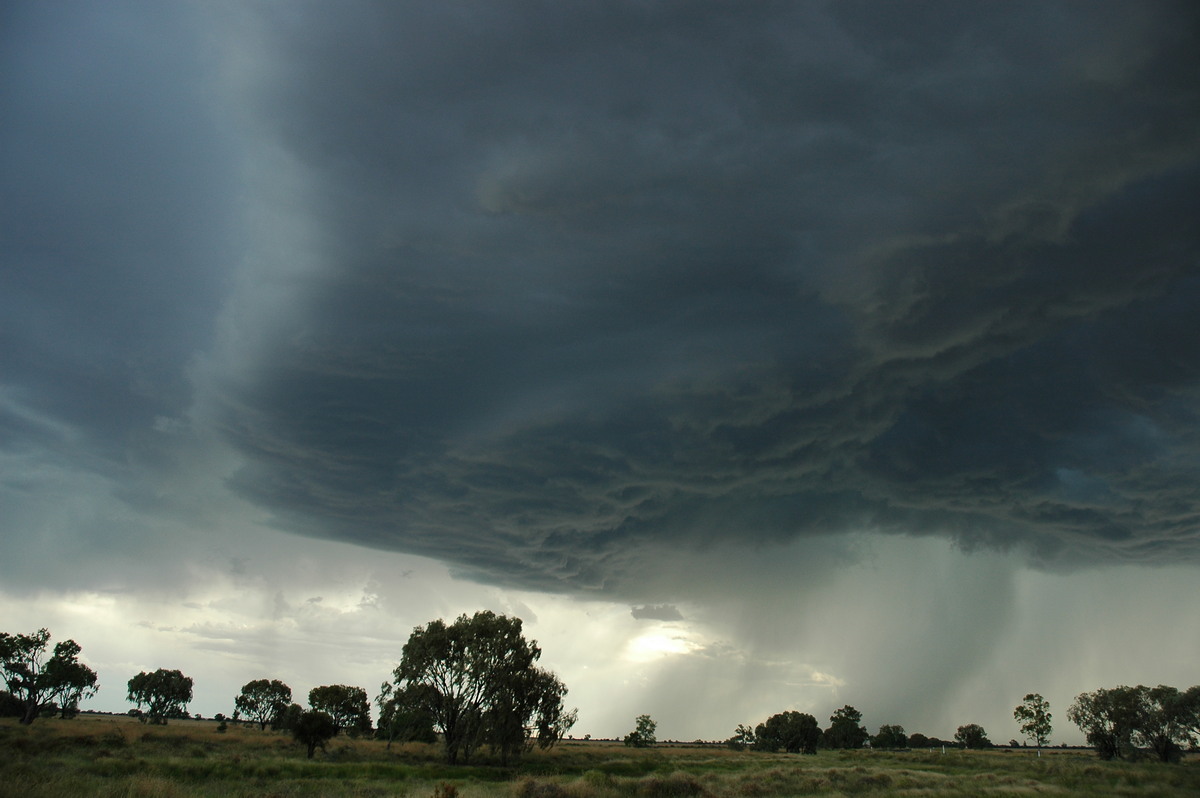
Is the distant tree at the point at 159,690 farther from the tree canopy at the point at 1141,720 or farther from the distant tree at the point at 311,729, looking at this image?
the tree canopy at the point at 1141,720

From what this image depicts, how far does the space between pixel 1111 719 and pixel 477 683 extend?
113826 millimetres

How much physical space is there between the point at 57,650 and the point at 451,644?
273 feet

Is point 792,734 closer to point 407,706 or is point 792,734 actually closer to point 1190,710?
point 1190,710

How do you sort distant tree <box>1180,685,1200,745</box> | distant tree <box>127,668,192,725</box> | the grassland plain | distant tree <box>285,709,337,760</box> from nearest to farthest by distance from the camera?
the grassland plain < distant tree <box>285,709,337,760</box> < distant tree <box>1180,685,1200,745</box> < distant tree <box>127,668,192,725</box>

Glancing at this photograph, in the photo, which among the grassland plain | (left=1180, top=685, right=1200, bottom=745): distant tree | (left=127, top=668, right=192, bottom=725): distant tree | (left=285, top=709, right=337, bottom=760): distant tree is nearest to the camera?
the grassland plain

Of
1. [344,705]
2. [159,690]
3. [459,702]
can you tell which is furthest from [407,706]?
[159,690]

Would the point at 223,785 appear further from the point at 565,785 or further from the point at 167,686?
the point at 167,686

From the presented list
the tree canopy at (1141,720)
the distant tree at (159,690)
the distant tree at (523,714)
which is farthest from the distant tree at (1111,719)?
the distant tree at (159,690)

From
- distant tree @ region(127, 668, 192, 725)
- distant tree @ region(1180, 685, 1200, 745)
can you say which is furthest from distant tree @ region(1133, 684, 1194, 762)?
distant tree @ region(127, 668, 192, 725)

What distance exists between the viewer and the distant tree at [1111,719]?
109 metres

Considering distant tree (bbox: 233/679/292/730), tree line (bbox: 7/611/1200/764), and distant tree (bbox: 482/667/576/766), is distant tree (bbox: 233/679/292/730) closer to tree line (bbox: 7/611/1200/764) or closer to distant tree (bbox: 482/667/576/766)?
tree line (bbox: 7/611/1200/764)

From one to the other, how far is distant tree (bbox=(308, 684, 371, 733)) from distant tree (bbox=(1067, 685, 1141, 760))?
138 meters

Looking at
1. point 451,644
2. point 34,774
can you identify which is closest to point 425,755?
point 451,644

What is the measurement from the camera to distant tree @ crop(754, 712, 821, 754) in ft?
555
